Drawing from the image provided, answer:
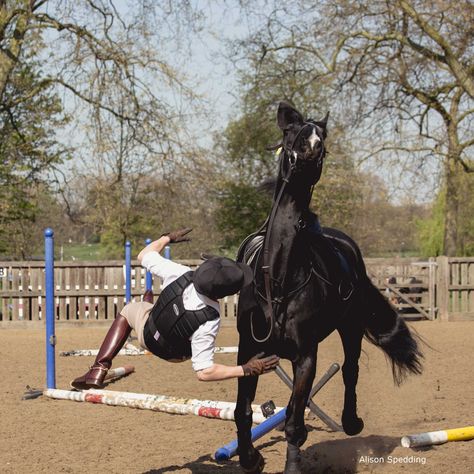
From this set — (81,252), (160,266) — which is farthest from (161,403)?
(81,252)

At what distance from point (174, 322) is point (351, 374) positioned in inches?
89.0

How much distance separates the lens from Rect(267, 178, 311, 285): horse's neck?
5.05 m

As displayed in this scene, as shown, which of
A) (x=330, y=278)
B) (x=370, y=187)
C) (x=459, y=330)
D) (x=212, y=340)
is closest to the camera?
(x=212, y=340)

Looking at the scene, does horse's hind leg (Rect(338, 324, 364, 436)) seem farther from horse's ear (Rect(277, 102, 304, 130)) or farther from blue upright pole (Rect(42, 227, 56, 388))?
blue upright pole (Rect(42, 227, 56, 388))

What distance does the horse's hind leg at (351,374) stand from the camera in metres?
6.15

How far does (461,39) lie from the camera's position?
18703mm

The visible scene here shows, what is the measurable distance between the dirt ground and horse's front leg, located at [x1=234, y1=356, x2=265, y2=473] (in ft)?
1.16

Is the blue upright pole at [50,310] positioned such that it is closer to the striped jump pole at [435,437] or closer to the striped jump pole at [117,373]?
the striped jump pole at [117,373]

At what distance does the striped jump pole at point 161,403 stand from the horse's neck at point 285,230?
2.02 metres

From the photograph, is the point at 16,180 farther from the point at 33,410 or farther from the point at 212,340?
the point at 212,340

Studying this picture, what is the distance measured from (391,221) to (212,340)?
119 feet

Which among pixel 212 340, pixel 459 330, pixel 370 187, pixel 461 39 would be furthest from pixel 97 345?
pixel 370 187

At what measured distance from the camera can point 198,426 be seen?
23.0ft

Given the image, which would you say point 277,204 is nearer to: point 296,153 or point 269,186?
point 296,153
